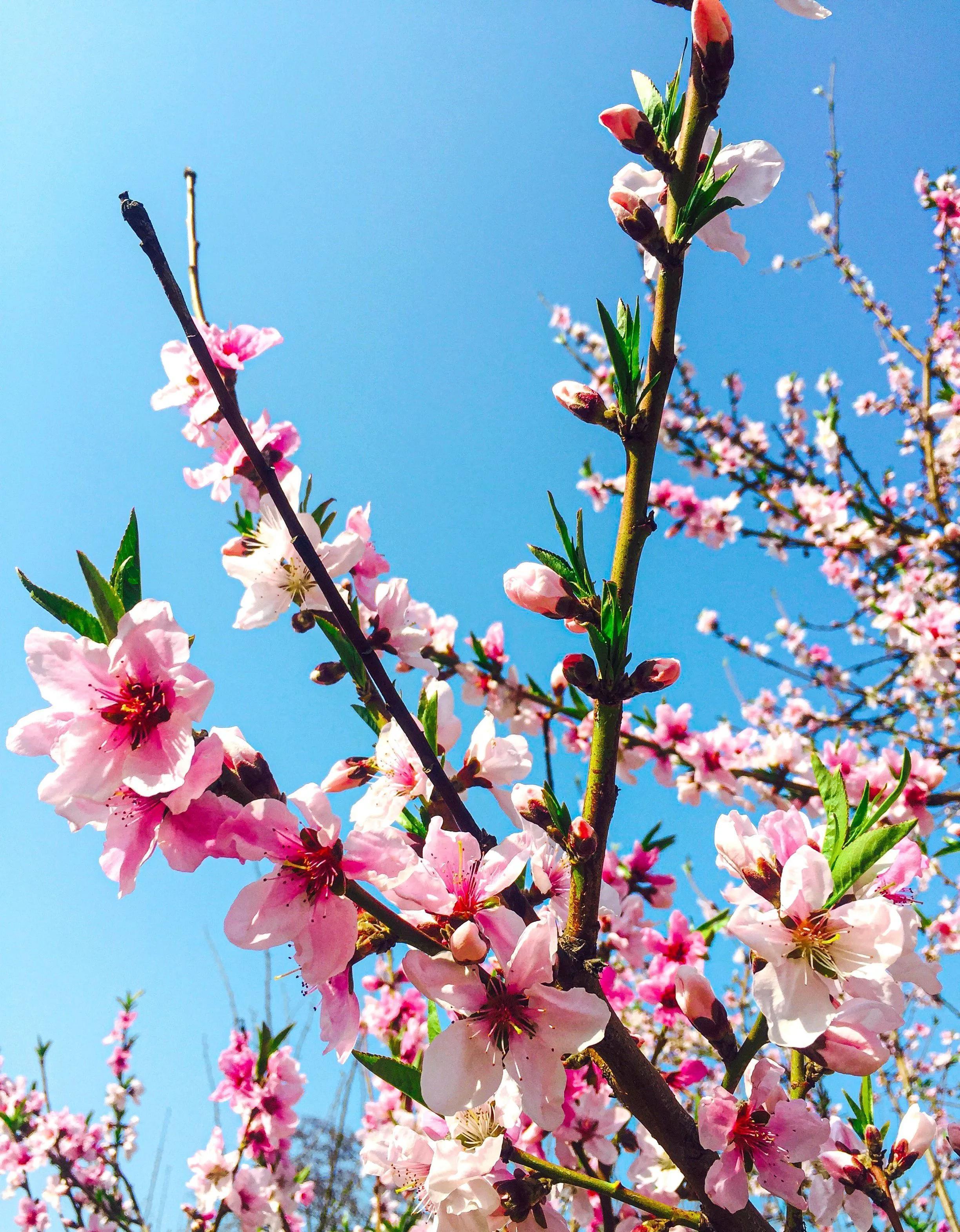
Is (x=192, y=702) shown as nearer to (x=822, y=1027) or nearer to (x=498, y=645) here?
(x=822, y=1027)

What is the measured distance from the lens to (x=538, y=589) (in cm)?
119

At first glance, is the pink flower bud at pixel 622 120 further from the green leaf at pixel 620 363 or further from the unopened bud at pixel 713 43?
the green leaf at pixel 620 363

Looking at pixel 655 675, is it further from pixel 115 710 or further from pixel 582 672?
pixel 115 710

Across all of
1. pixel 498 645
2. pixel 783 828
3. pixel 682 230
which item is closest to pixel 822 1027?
pixel 783 828

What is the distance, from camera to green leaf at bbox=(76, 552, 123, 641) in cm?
90

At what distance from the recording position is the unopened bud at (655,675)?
45.8 inches

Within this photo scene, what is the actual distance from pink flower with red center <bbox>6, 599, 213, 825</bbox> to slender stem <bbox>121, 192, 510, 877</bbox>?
0.66 feet

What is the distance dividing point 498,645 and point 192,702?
7.83 feet

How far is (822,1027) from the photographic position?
0.93 meters

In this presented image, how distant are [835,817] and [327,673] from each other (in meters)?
0.92

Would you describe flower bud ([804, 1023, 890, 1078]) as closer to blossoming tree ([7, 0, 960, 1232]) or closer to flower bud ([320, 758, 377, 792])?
blossoming tree ([7, 0, 960, 1232])

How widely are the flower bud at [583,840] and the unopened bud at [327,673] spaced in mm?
605

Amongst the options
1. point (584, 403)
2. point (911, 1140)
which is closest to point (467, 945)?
point (584, 403)

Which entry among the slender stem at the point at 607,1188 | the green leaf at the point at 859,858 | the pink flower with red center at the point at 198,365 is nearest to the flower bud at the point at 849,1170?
the slender stem at the point at 607,1188
